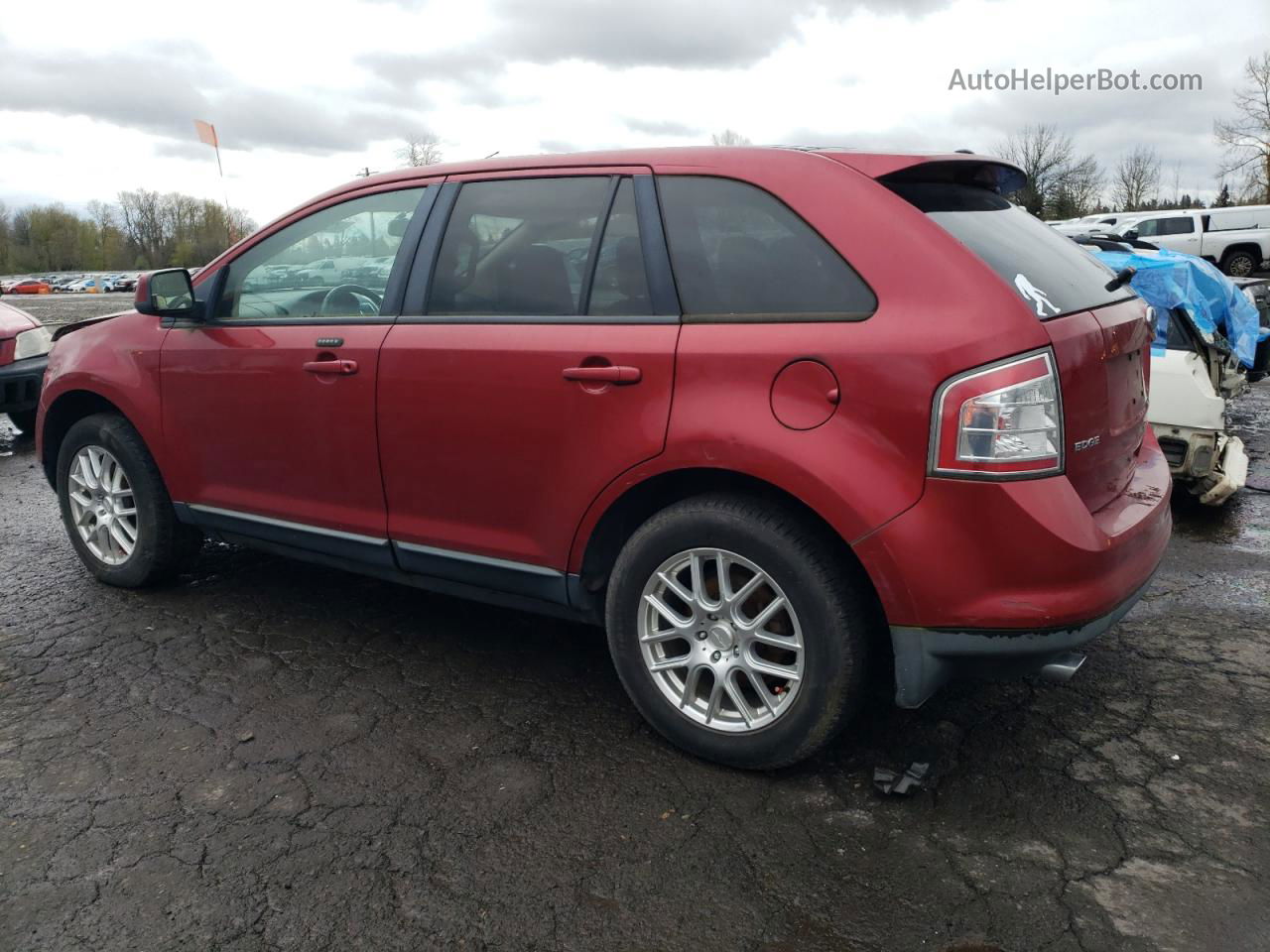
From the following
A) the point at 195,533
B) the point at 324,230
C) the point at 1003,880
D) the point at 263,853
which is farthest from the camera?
the point at 195,533

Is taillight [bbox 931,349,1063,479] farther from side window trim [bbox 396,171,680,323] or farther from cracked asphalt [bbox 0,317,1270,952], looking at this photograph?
cracked asphalt [bbox 0,317,1270,952]

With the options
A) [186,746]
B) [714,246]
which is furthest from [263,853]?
[714,246]

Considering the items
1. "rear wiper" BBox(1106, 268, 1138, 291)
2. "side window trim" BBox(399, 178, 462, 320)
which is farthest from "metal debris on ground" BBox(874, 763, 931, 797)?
"side window trim" BBox(399, 178, 462, 320)

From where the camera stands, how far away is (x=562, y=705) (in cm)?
349

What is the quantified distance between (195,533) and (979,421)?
11.3ft

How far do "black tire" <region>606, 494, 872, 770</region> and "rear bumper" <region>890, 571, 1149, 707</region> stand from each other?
0.12 metres

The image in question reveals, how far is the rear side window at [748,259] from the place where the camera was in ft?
9.05

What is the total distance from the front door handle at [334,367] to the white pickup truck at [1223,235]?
27.8 metres

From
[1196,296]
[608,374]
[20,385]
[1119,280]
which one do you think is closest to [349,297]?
[608,374]

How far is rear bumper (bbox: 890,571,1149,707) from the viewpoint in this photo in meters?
2.61

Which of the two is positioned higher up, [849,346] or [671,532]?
[849,346]

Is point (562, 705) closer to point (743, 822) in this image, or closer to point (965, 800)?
point (743, 822)

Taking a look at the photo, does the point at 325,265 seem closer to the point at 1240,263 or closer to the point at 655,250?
the point at 655,250

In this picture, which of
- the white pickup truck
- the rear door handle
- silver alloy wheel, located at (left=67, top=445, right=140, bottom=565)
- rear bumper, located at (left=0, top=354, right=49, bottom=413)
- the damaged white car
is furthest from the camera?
the white pickup truck
